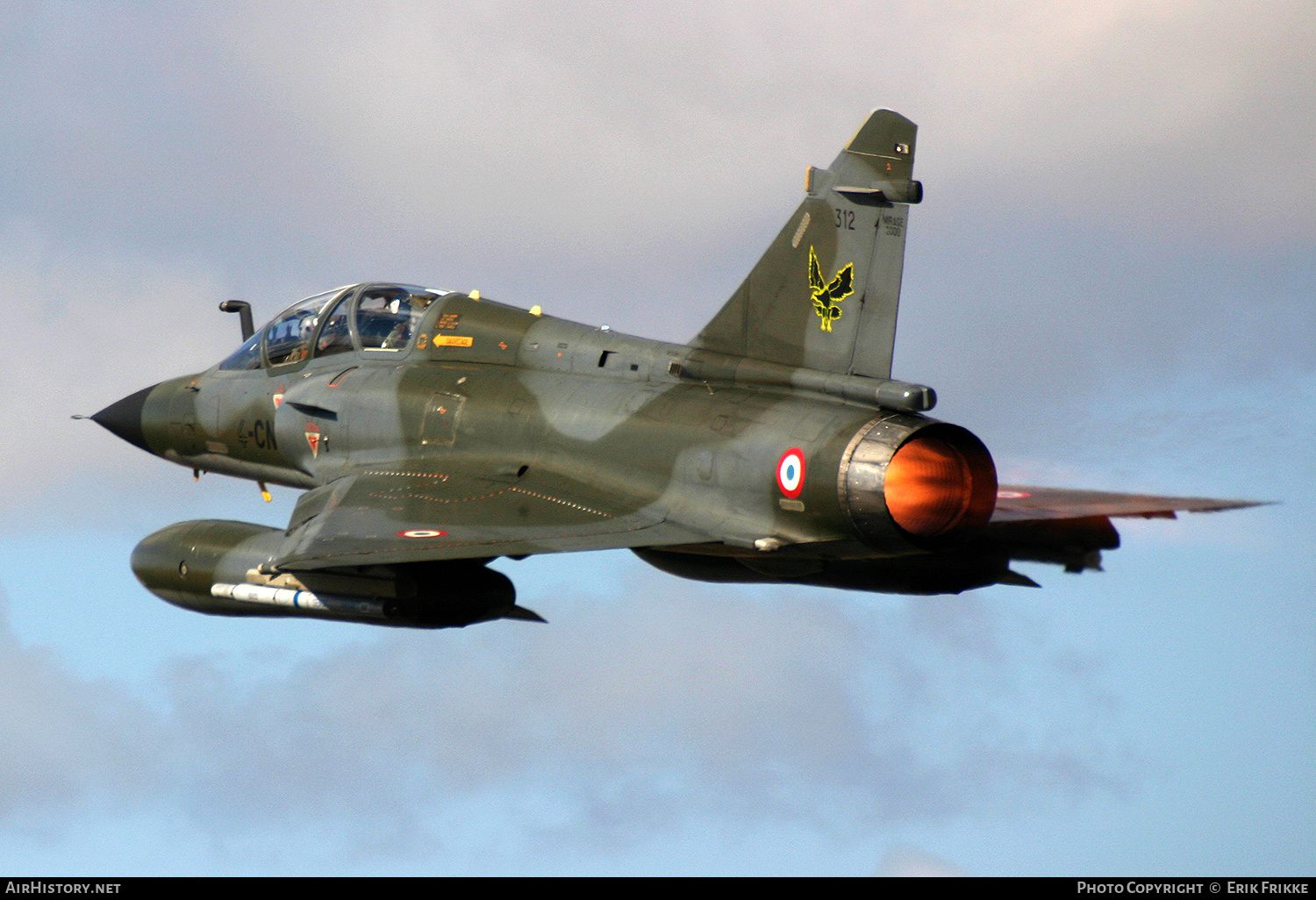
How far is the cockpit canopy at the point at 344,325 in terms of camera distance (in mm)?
16875

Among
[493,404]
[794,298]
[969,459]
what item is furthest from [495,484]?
[969,459]

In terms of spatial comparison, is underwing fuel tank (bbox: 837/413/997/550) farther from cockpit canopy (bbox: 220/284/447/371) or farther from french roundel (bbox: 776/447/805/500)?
cockpit canopy (bbox: 220/284/447/371)

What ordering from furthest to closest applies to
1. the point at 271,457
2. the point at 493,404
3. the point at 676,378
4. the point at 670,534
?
the point at 271,457
the point at 493,404
the point at 676,378
the point at 670,534

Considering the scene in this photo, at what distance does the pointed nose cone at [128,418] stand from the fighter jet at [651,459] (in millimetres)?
2796

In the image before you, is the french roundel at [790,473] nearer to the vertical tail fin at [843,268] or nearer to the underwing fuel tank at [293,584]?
the vertical tail fin at [843,268]

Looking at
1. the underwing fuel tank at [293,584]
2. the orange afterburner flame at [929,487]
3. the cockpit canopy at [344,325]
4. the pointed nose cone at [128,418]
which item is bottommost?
the underwing fuel tank at [293,584]

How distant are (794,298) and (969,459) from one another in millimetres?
2274

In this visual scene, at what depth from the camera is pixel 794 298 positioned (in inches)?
532

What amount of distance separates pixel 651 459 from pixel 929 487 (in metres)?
2.68

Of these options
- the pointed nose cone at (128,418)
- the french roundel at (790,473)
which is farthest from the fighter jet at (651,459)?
the pointed nose cone at (128,418)

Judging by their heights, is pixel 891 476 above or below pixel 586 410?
below

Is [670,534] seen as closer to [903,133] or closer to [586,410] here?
[586,410]

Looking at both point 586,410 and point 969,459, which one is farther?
point 586,410

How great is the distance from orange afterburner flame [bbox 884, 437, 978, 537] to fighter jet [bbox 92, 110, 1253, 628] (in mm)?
19
